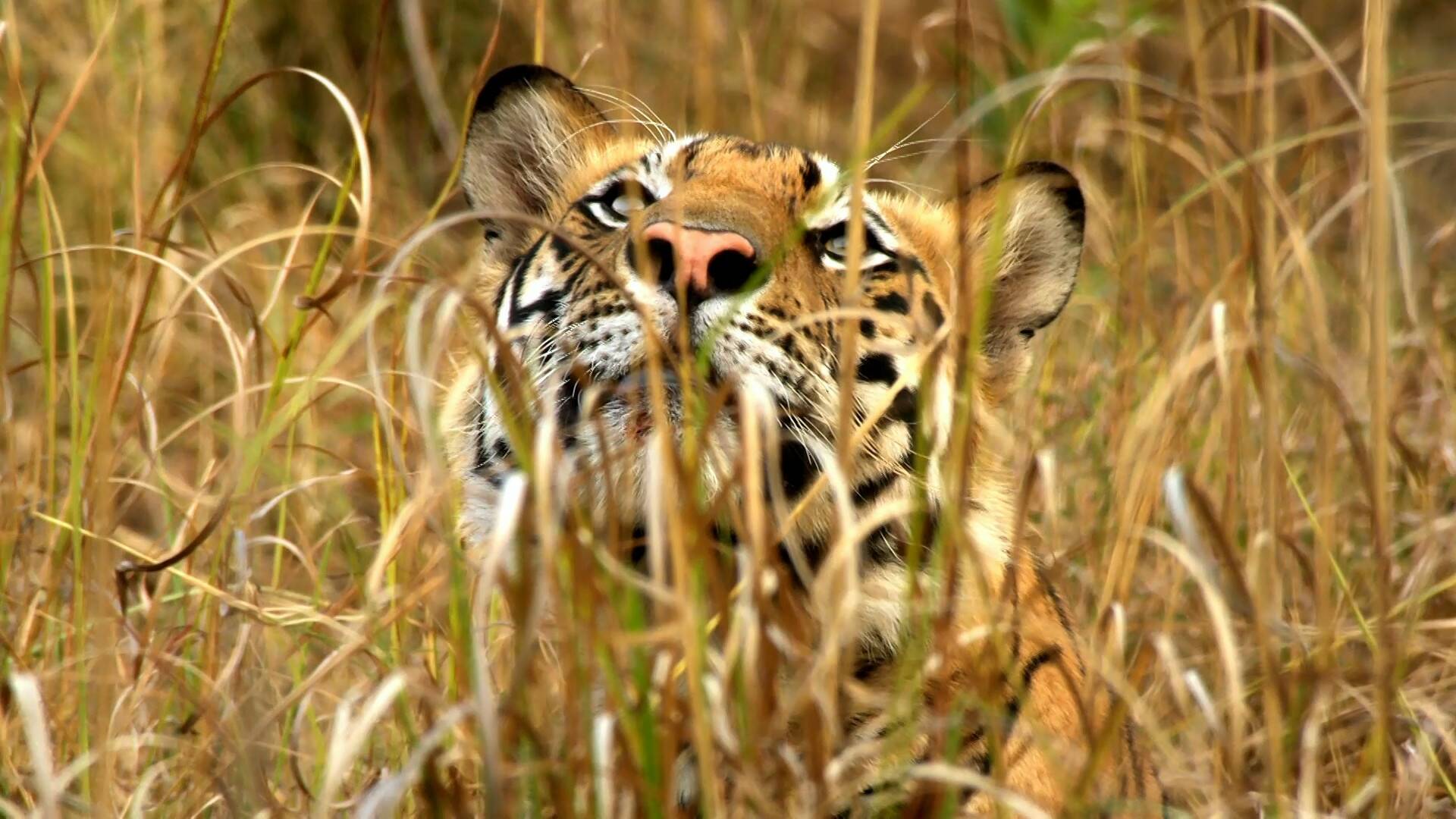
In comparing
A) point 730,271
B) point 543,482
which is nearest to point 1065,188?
point 730,271

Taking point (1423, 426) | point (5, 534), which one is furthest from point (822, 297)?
point (1423, 426)

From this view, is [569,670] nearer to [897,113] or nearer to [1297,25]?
[897,113]

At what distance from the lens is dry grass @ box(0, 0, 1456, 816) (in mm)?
1986

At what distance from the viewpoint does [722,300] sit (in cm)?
243

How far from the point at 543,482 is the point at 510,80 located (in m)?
1.44

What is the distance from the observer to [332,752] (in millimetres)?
1854

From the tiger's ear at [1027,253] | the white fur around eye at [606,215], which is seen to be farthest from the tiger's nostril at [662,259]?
the tiger's ear at [1027,253]

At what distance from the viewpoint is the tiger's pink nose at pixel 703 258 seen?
2393mm

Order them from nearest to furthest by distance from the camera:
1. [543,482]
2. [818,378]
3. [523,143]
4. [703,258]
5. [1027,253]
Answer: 1. [543,482]
2. [703,258]
3. [818,378]
4. [1027,253]
5. [523,143]

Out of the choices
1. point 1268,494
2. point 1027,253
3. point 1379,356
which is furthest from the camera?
point 1027,253

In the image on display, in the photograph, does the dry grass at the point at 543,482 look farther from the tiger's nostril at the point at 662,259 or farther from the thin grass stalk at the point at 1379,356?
the tiger's nostril at the point at 662,259

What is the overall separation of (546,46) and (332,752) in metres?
4.09

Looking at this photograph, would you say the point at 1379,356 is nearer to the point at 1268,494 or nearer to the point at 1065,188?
the point at 1268,494

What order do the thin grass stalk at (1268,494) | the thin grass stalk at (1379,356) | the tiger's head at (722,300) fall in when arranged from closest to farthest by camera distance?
the thin grass stalk at (1268,494) → the thin grass stalk at (1379,356) → the tiger's head at (722,300)
